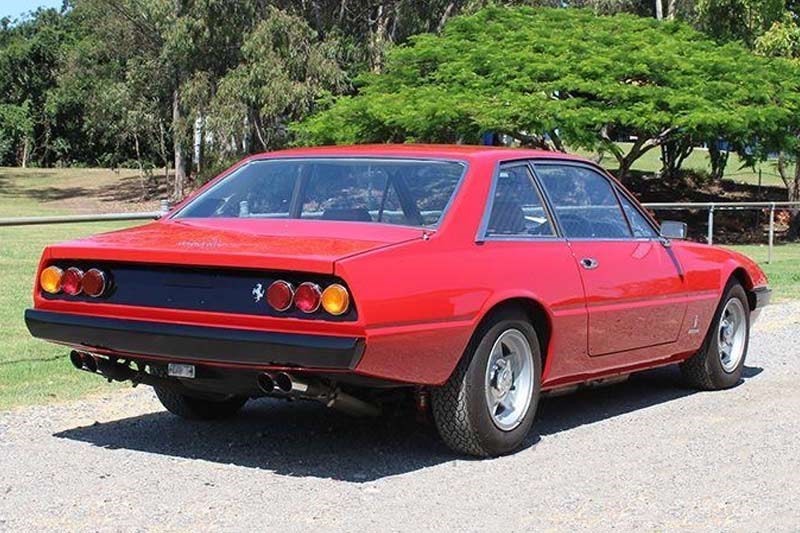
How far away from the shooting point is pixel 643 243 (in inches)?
314

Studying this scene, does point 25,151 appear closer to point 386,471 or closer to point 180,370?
A: point 180,370

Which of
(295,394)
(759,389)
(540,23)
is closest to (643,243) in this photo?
(759,389)

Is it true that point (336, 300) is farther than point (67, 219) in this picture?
No

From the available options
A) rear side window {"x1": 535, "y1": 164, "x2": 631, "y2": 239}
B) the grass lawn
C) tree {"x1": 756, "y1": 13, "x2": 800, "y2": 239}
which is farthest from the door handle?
the grass lawn

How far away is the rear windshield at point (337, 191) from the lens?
6699 mm

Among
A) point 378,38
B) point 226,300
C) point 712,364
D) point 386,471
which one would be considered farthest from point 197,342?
point 378,38

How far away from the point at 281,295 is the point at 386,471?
121 cm

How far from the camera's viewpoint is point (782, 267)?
21172 mm

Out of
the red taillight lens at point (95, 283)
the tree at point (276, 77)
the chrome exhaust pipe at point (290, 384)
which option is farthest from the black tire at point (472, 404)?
the tree at point (276, 77)

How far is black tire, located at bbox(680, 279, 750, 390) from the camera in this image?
8.70m

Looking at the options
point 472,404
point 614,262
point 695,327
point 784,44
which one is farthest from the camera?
point 784,44

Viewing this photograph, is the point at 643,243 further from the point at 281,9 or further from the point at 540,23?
the point at 281,9

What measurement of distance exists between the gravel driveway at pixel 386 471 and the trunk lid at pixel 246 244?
3.54ft

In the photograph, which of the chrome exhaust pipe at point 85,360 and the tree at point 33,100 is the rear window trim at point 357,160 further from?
the tree at point 33,100
